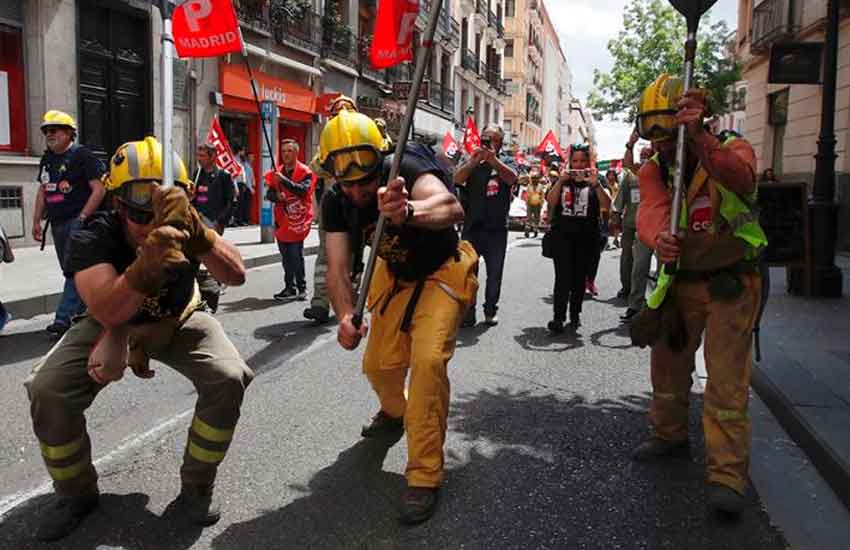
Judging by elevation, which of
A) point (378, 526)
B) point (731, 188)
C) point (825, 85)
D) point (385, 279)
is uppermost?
point (825, 85)

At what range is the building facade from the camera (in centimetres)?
1659

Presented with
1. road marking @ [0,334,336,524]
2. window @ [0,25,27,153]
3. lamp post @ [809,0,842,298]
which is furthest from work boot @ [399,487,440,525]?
window @ [0,25,27,153]

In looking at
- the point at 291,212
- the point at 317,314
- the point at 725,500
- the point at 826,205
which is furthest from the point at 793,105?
the point at 725,500

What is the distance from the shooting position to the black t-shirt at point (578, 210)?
7484 millimetres

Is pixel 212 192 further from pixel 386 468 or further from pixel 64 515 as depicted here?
pixel 64 515

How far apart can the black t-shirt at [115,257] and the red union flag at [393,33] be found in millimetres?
7186

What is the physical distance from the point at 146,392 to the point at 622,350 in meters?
3.94

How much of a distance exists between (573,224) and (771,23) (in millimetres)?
16604

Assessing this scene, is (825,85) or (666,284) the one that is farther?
(825,85)

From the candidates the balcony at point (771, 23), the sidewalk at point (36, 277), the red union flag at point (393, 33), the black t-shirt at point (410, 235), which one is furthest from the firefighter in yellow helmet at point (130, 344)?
the balcony at point (771, 23)

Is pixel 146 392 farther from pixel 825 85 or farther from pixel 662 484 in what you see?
pixel 825 85

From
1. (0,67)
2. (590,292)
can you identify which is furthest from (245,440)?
(0,67)

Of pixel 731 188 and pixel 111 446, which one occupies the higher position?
pixel 731 188

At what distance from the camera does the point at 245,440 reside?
4.23 metres
